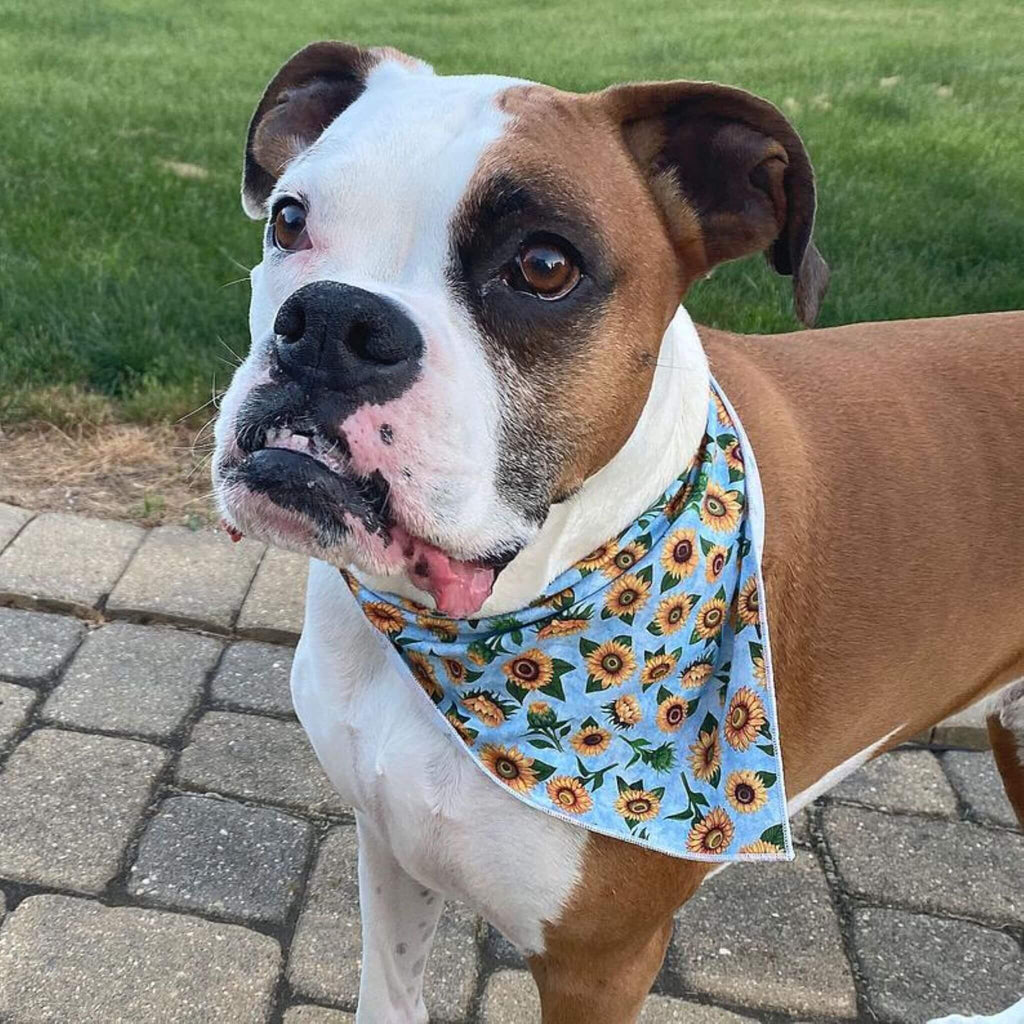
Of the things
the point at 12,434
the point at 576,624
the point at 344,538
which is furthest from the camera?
the point at 12,434

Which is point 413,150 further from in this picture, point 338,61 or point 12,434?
point 12,434

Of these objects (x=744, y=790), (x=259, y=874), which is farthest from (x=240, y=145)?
(x=744, y=790)

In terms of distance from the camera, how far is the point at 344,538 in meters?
1.58

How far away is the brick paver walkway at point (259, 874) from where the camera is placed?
8.34ft

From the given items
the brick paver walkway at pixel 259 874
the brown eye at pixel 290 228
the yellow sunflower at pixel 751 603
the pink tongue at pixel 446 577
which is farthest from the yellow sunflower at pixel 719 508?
the brick paver walkway at pixel 259 874

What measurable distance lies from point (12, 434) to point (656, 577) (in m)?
3.22

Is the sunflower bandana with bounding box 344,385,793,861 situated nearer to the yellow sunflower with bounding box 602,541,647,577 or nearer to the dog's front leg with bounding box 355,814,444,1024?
the yellow sunflower with bounding box 602,541,647,577

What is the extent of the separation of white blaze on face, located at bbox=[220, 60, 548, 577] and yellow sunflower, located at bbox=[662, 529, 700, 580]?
1.23ft

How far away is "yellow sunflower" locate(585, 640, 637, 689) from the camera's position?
2.01 meters

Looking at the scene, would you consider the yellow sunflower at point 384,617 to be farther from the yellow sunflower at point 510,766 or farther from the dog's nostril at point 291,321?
the dog's nostril at point 291,321

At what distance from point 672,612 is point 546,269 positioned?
0.69m

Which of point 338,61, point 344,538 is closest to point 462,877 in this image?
point 344,538

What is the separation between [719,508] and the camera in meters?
2.03

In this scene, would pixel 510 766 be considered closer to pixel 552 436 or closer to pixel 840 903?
pixel 552 436
